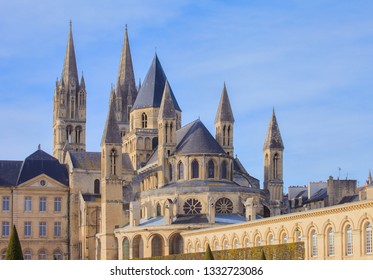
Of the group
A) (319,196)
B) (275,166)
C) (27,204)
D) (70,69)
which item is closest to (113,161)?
(27,204)

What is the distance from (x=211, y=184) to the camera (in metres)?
104

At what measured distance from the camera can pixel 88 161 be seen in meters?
123

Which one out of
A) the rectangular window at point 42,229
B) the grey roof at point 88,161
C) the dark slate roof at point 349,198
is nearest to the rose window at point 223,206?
the dark slate roof at point 349,198

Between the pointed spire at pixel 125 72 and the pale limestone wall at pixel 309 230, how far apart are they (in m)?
57.6

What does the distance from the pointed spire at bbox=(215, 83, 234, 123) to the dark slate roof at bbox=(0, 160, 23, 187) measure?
24666 millimetres

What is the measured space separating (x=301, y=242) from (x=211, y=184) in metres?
36.2

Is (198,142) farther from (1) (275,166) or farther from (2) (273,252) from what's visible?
(2) (273,252)

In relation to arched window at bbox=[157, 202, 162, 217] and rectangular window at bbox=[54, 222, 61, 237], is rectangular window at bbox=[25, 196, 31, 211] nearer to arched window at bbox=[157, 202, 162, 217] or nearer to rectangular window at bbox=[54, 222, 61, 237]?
rectangular window at bbox=[54, 222, 61, 237]

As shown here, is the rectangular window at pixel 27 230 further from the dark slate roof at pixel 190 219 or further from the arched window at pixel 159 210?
the dark slate roof at pixel 190 219

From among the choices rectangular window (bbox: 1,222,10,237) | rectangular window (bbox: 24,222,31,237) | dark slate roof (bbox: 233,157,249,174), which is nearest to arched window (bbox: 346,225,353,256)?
dark slate roof (bbox: 233,157,249,174)

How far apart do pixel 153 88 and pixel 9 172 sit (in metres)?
20.3

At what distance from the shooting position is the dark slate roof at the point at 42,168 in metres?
121

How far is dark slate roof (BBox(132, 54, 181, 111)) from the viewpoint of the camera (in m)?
127

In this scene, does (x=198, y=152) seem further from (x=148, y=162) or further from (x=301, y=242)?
(x=301, y=242)
